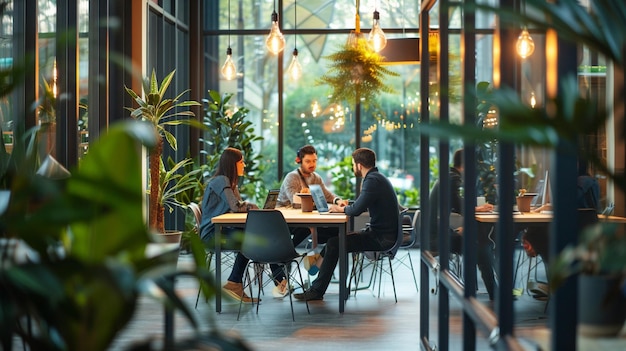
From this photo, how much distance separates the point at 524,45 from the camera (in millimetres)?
2936

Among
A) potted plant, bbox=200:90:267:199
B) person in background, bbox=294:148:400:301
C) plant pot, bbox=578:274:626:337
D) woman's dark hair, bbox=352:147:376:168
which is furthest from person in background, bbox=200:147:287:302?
plant pot, bbox=578:274:626:337

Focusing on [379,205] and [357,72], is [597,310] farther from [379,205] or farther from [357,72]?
[357,72]

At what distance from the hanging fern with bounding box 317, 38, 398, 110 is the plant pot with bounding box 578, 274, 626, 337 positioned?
233 inches

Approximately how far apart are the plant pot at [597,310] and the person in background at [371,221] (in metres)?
5.09

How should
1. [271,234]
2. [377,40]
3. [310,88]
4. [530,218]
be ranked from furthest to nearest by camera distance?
1. [310,88]
2. [377,40]
3. [271,234]
4. [530,218]

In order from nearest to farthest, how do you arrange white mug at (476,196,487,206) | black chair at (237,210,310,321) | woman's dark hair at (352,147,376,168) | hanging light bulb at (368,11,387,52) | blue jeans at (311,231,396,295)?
white mug at (476,196,487,206) → black chair at (237,210,310,321) → blue jeans at (311,231,396,295) → woman's dark hair at (352,147,376,168) → hanging light bulb at (368,11,387,52)

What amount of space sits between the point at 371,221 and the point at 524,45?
14.8ft

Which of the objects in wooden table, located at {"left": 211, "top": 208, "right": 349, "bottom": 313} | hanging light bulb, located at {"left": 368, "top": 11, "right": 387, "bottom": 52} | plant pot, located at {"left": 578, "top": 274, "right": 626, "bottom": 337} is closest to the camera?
plant pot, located at {"left": 578, "top": 274, "right": 626, "bottom": 337}

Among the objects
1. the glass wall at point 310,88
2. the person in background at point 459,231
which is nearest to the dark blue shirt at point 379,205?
the person in background at point 459,231

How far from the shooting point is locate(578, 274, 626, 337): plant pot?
1999 mm

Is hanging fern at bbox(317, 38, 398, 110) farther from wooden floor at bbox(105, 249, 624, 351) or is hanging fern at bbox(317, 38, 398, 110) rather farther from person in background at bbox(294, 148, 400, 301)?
wooden floor at bbox(105, 249, 624, 351)

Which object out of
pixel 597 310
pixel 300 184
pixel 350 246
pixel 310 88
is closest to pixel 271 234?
pixel 350 246

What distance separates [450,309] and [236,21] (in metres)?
8.89

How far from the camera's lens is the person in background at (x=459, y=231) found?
11.4 feet
